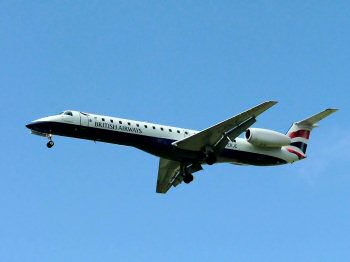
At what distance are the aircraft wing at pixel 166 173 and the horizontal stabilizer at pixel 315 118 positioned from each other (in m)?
7.38

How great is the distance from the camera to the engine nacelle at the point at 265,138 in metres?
42.8

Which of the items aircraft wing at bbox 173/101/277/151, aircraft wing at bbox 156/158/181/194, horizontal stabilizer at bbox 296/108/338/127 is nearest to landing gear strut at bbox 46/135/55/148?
aircraft wing at bbox 173/101/277/151

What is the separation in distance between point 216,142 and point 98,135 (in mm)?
6185

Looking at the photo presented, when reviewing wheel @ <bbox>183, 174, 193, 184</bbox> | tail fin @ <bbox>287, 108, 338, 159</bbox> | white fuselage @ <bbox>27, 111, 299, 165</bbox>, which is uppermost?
tail fin @ <bbox>287, 108, 338, 159</bbox>

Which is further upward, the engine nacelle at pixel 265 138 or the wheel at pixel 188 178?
the engine nacelle at pixel 265 138

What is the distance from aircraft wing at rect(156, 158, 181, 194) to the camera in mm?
45500

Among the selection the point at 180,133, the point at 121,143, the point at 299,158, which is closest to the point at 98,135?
the point at 121,143

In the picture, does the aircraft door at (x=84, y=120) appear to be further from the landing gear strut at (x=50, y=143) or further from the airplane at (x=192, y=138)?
the landing gear strut at (x=50, y=143)

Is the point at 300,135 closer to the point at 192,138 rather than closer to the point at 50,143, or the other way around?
the point at 192,138

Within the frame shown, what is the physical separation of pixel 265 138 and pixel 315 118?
131 inches

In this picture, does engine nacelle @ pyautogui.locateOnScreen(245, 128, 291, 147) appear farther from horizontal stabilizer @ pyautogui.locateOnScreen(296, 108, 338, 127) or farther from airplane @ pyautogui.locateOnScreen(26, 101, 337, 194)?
horizontal stabilizer @ pyautogui.locateOnScreen(296, 108, 338, 127)

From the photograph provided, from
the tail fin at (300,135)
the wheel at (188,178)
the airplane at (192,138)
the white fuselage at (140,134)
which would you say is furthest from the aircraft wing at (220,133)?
the tail fin at (300,135)

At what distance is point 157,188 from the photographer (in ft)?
153

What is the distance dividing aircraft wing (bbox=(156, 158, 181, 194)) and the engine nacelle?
472 centimetres
